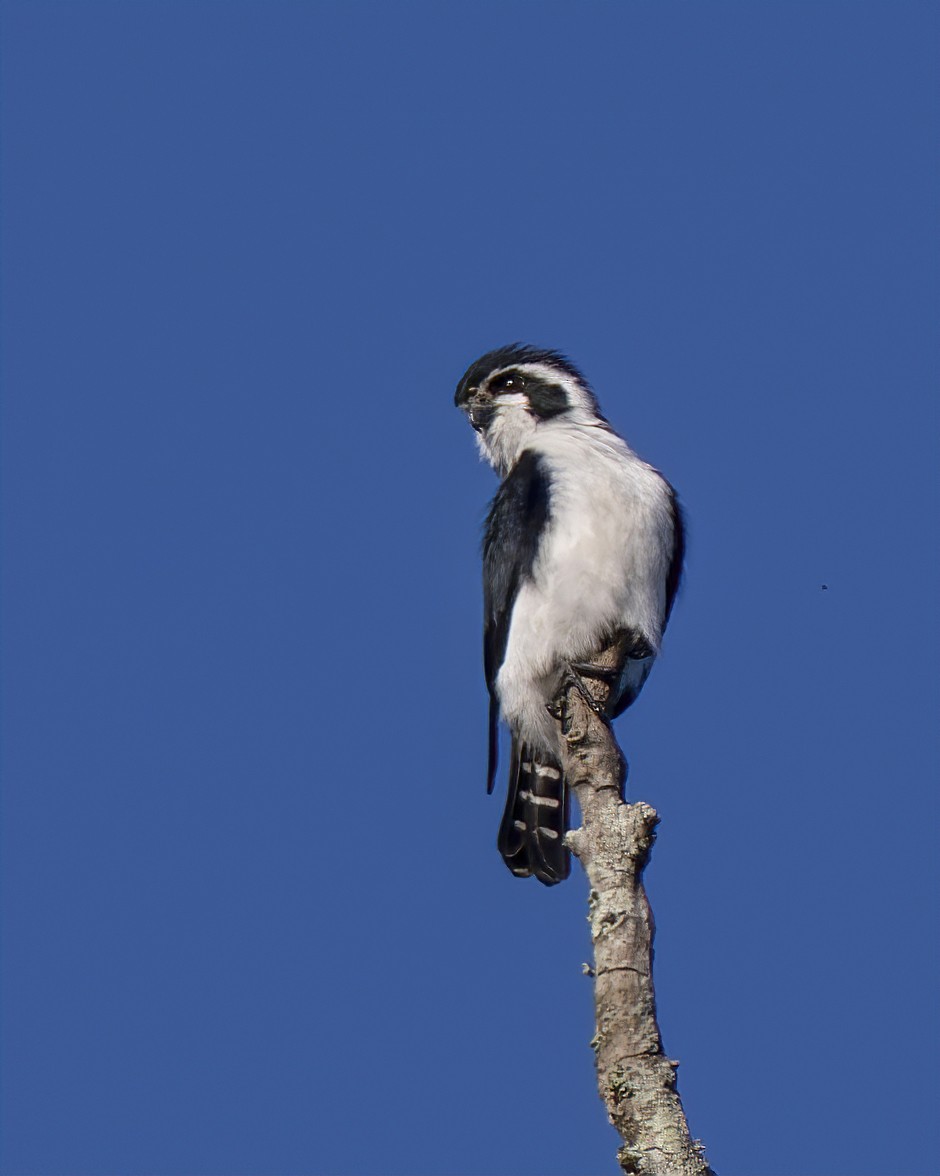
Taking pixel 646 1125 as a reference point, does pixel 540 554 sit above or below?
above

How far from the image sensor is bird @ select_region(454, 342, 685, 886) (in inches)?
261

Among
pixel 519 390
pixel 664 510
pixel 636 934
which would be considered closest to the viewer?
pixel 636 934

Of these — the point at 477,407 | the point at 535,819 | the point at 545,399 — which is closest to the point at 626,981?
the point at 535,819

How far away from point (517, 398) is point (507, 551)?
4.25 feet

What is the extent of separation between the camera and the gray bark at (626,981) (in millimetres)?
4309

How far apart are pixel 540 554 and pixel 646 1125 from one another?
9.89 ft

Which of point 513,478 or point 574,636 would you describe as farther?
point 513,478

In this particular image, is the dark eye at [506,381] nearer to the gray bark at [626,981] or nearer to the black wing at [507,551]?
the black wing at [507,551]

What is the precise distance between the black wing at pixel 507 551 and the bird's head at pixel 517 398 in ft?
1.94

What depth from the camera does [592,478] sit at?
695cm

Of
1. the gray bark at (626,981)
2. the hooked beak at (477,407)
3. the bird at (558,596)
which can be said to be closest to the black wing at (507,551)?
the bird at (558,596)

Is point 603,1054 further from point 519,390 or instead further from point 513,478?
point 519,390

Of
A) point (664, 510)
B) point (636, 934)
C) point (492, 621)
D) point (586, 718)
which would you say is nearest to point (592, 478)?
point (664, 510)

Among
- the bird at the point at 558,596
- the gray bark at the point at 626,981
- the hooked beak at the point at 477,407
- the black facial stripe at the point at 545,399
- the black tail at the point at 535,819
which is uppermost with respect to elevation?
the hooked beak at the point at 477,407
